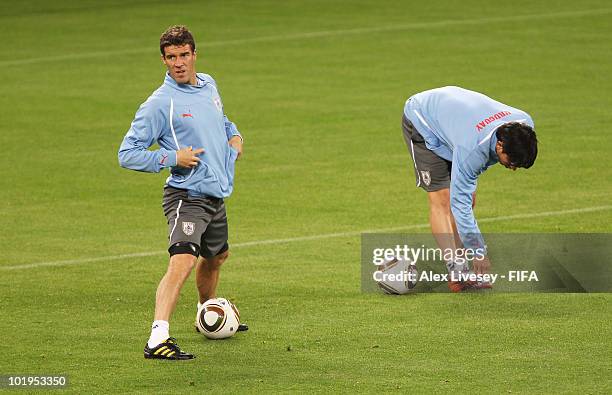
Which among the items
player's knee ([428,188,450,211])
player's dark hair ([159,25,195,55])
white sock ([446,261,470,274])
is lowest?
white sock ([446,261,470,274])

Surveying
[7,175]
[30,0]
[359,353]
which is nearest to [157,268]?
[359,353]

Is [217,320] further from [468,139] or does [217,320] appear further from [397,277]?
[468,139]

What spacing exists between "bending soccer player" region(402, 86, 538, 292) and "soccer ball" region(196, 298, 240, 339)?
187cm

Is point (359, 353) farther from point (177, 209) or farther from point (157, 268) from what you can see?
point (157, 268)

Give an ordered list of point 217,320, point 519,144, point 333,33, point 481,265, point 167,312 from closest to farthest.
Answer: point 167,312 < point 217,320 < point 519,144 < point 481,265 < point 333,33

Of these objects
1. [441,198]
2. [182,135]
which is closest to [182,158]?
[182,135]

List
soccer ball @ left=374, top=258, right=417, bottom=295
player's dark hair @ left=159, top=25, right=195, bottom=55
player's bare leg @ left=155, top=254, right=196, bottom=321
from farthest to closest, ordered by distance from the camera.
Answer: soccer ball @ left=374, top=258, right=417, bottom=295 < player's dark hair @ left=159, top=25, right=195, bottom=55 < player's bare leg @ left=155, top=254, right=196, bottom=321

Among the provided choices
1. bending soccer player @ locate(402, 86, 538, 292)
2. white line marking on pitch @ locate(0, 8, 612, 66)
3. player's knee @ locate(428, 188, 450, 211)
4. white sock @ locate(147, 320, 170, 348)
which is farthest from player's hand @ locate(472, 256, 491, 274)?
white line marking on pitch @ locate(0, 8, 612, 66)

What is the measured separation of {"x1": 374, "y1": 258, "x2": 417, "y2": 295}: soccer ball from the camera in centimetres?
1102

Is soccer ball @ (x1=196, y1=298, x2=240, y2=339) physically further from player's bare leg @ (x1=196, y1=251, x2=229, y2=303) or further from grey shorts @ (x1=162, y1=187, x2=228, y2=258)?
grey shorts @ (x1=162, y1=187, x2=228, y2=258)

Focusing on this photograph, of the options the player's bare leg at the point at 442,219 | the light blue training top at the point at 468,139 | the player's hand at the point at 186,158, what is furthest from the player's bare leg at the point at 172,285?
the player's bare leg at the point at 442,219

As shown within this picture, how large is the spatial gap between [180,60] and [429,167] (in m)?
2.68

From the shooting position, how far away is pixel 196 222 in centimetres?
949

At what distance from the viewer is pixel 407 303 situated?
35.3 feet
